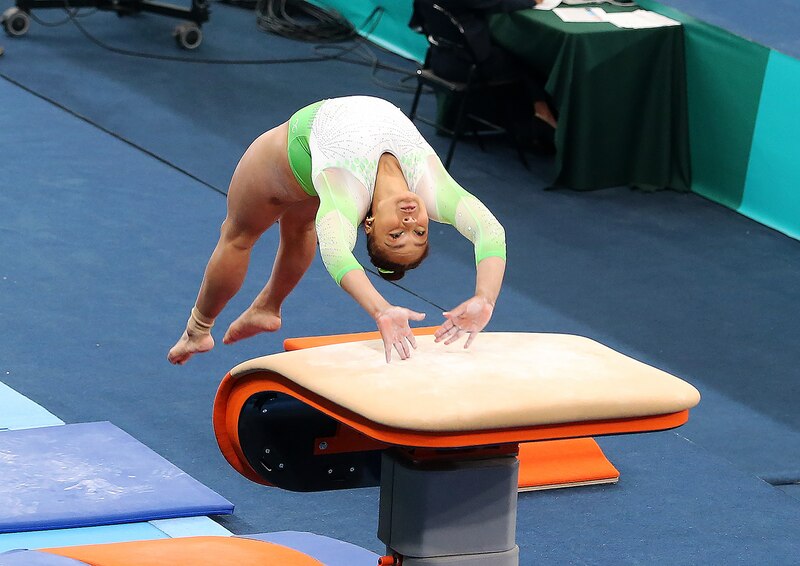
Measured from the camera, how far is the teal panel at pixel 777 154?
6.64m

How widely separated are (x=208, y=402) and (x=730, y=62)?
3467 mm

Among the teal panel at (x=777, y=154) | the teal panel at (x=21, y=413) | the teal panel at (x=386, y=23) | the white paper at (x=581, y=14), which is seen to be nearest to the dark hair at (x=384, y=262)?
the teal panel at (x=21, y=413)

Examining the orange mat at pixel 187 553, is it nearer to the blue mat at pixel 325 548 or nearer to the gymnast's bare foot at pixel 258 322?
the blue mat at pixel 325 548

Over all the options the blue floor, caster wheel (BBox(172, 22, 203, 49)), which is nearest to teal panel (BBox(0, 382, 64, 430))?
the blue floor

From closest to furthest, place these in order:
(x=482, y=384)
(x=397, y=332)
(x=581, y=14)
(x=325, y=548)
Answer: (x=482, y=384) < (x=397, y=332) < (x=325, y=548) < (x=581, y=14)

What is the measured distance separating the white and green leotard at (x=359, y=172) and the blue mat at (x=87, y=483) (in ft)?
3.50

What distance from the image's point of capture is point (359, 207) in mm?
3479

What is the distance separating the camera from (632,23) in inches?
281

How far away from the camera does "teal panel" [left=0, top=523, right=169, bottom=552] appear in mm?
3848

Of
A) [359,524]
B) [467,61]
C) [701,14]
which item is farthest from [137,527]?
[701,14]

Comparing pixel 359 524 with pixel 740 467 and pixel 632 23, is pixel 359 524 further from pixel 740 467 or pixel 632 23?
pixel 632 23

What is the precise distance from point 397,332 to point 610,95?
→ 14.7 ft

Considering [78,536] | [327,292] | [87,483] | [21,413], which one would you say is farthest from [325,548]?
[327,292]

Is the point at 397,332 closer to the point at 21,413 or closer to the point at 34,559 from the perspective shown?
the point at 34,559
